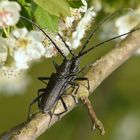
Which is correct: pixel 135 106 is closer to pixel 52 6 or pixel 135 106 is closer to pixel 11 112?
pixel 11 112

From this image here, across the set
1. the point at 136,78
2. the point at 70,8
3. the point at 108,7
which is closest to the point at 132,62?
the point at 136,78

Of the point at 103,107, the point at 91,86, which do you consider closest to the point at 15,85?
the point at 103,107

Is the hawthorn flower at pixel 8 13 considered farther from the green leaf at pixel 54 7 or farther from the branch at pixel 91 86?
the branch at pixel 91 86

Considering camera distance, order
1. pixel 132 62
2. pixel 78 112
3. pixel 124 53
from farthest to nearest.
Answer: pixel 132 62, pixel 78 112, pixel 124 53

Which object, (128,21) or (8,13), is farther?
(128,21)

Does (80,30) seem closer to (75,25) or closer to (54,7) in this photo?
(75,25)

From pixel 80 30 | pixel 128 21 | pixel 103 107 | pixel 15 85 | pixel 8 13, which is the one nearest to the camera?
pixel 8 13
